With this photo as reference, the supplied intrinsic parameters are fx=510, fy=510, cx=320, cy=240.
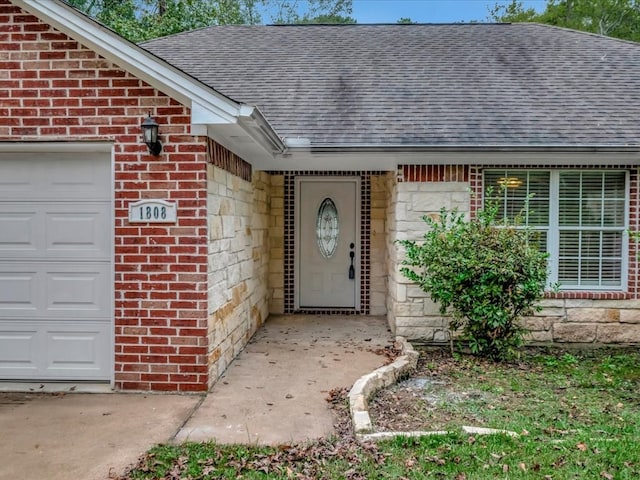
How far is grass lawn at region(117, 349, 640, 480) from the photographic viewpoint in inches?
130

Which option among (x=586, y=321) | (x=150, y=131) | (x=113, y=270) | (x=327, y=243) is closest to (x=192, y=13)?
(x=327, y=243)

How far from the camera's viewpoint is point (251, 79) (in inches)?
341

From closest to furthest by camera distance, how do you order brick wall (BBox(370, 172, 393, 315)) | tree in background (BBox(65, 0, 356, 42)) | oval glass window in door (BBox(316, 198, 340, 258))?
brick wall (BBox(370, 172, 393, 315)) < oval glass window in door (BBox(316, 198, 340, 258)) < tree in background (BBox(65, 0, 356, 42))

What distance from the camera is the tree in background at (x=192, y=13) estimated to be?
17.2 metres

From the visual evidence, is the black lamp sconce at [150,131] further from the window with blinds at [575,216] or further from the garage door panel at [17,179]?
the window with blinds at [575,216]

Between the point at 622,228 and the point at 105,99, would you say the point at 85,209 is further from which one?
the point at 622,228

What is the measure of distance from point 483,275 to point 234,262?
293 centimetres

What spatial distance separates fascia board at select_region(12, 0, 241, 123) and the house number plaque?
0.96 metres

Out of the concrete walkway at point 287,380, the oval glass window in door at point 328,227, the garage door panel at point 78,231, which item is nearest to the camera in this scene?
the concrete walkway at point 287,380

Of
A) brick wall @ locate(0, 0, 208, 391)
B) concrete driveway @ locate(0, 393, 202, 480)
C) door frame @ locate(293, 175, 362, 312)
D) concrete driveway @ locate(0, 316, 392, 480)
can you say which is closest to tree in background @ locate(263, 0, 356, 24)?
door frame @ locate(293, 175, 362, 312)


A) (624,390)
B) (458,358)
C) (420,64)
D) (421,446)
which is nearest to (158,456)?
(421,446)

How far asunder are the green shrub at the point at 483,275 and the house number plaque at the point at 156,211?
2966 millimetres

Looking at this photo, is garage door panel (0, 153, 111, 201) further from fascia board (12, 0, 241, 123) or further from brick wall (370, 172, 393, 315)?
brick wall (370, 172, 393, 315)

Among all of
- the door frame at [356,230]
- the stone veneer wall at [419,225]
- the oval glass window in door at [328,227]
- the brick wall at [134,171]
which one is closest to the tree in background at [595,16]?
the door frame at [356,230]
